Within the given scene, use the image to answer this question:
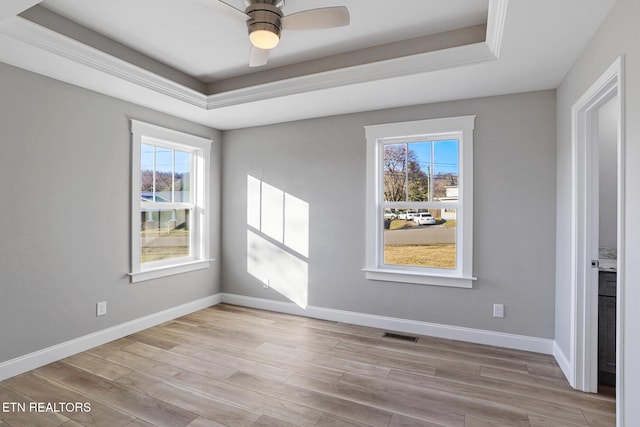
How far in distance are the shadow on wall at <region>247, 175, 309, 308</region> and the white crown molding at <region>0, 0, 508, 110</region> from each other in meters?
1.27

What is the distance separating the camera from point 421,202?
360 cm

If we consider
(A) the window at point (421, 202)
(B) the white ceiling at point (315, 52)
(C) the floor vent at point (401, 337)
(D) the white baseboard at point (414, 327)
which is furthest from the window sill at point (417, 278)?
(B) the white ceiling at point (315, 52)

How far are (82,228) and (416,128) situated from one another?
336 centimetres

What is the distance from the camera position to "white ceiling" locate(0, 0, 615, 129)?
215 centimetres

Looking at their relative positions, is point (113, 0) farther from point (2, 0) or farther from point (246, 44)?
point (246, 44)

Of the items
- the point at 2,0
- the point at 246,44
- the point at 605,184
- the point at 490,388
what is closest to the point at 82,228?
the point at 2,0

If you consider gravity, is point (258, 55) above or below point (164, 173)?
above

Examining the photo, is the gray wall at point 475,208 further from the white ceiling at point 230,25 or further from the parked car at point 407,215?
the white ceiling at point 230,25

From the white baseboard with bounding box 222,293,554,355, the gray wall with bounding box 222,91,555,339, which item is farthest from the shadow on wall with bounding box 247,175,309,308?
the white baseboard with bounding box 222,293,554,355

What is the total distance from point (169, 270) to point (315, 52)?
288 cm

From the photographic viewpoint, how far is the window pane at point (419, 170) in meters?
3.59

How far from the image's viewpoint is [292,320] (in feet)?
13.0

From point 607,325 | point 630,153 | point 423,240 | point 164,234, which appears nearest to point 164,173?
point 164,234

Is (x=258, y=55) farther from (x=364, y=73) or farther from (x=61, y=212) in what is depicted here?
(x=61, y=212)
